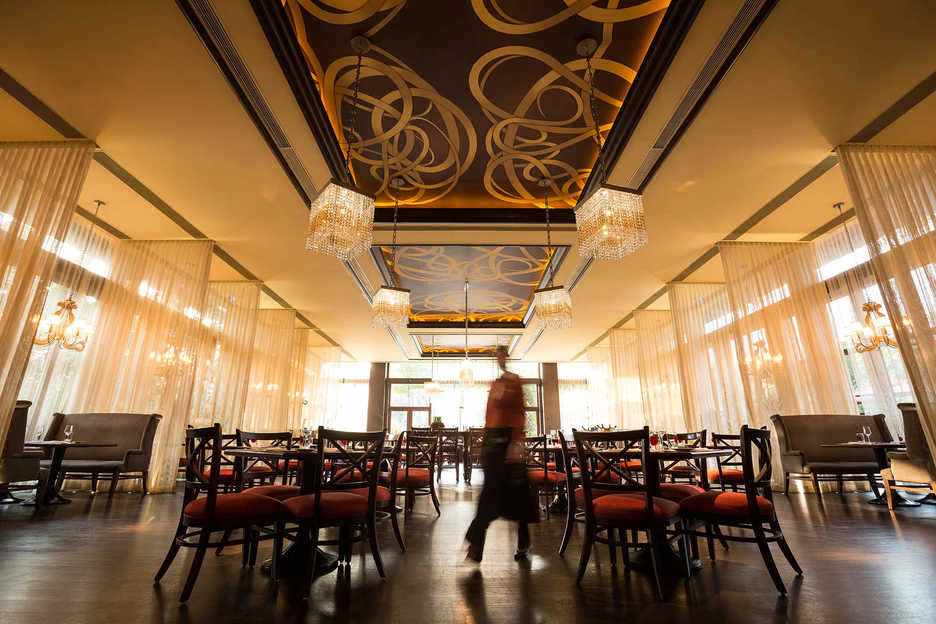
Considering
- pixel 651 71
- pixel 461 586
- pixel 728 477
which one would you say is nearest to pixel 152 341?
pixel 461 586

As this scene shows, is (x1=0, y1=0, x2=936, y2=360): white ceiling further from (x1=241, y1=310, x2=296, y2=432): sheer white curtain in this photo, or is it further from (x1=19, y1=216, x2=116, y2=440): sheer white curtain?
(x1=241, y1=310, x2=296, y2=432): sheer white curtain

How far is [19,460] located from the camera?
14.5ft

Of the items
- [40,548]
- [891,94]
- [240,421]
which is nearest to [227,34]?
[40,548]

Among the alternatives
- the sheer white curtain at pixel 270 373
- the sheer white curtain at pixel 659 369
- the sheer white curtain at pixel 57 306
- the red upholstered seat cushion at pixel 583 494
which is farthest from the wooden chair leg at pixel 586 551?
the sheer white curtain at pixel 270 373

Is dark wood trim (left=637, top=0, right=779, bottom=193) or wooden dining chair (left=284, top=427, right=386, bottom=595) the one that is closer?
wooden dining chair (left=284, top=427, right=386, bottom=595)

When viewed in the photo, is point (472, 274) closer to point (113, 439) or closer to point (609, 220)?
point (609, 220)

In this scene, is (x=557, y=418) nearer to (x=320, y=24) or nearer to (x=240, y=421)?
(x=240, y=421)

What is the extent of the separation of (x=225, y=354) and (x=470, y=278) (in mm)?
4755

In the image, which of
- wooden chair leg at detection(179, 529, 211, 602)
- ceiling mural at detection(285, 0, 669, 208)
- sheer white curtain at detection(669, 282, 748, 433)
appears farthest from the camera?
sheer white curtain at detection(669, 282, 748, 433)

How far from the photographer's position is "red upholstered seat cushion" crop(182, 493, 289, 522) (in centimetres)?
226

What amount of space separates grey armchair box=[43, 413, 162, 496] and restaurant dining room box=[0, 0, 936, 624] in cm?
4

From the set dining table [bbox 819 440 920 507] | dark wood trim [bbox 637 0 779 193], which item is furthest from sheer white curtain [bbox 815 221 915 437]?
dark wood trim [bbox 637 0 779 193]

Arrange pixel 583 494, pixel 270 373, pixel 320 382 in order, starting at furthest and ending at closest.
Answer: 1. pixel 320 382
2. pixel 270 373
3. pixel 583 494

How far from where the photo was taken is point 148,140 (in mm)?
4391
